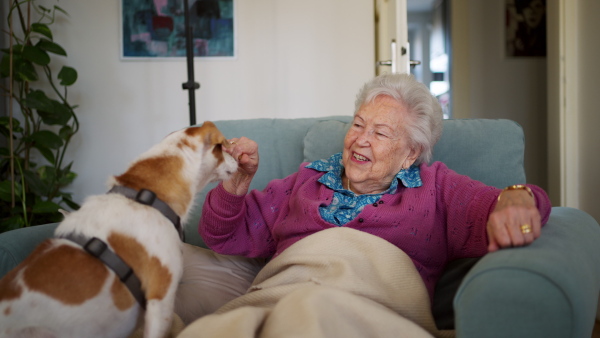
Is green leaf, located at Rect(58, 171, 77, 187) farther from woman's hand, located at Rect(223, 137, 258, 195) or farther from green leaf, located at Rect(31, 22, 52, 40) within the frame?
woman's hand, located at Rect(223, 137, 258, 195)

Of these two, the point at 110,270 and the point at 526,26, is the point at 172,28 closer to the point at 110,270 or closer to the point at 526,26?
the point at 110,270

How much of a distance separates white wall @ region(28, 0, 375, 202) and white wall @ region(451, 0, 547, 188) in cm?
183

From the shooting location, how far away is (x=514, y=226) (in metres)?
1.09

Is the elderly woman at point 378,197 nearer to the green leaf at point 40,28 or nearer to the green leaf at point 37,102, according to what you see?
the green leaf at point 37,102

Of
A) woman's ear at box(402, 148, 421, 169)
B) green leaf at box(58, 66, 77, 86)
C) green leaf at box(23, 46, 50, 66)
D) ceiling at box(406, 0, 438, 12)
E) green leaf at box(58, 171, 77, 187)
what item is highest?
ceiling at box(406, 0, 438, 12)

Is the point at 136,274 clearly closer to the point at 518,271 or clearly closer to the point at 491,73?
the point at 518,271

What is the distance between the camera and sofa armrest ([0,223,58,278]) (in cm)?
137

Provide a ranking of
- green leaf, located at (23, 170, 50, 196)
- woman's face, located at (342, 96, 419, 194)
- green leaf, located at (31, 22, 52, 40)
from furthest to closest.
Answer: green leaf, located at (31, 22, 52, 40)
green leaf, located at (23, 170, 50, 196)
woman's face, located at (342, 96, 419, 194)

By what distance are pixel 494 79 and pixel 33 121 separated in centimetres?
369

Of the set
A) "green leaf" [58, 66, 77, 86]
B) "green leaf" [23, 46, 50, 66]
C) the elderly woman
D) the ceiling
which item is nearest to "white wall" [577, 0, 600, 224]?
the elderly woman

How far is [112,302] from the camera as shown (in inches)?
42.7

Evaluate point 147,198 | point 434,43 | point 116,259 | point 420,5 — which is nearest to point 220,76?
point 147,198

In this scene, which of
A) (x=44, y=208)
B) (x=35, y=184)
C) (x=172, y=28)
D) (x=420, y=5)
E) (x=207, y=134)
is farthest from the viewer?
(x=420, y=5)

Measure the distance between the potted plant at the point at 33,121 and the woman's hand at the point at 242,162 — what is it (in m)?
1.47
